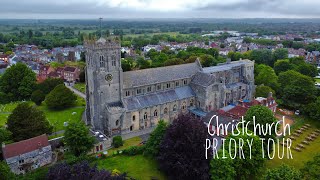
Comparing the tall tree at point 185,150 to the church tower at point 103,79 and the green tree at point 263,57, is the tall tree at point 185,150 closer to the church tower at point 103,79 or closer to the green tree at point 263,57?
the church tower at point 103,79

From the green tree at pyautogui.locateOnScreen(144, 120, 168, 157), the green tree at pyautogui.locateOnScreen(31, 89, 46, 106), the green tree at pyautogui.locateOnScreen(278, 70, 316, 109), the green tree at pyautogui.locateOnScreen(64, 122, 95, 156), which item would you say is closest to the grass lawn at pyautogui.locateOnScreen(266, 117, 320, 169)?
the green tree at pyautogui.locateOnScreen(278, 70, 316, 109)

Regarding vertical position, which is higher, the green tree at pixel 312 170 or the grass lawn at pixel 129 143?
the green tree at pixel 312 170

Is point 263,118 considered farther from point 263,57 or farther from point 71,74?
point 263,57

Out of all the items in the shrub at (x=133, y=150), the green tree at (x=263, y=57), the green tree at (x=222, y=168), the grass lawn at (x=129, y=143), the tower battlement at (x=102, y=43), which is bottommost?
the grass lawn at (x=129, y=143)

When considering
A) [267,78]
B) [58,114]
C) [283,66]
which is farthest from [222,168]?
[283,66]

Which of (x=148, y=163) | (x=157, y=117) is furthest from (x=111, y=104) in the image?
(x=148, y=163)

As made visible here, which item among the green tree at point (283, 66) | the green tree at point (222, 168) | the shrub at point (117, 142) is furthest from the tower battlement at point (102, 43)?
the green tree at point (283, 66)
